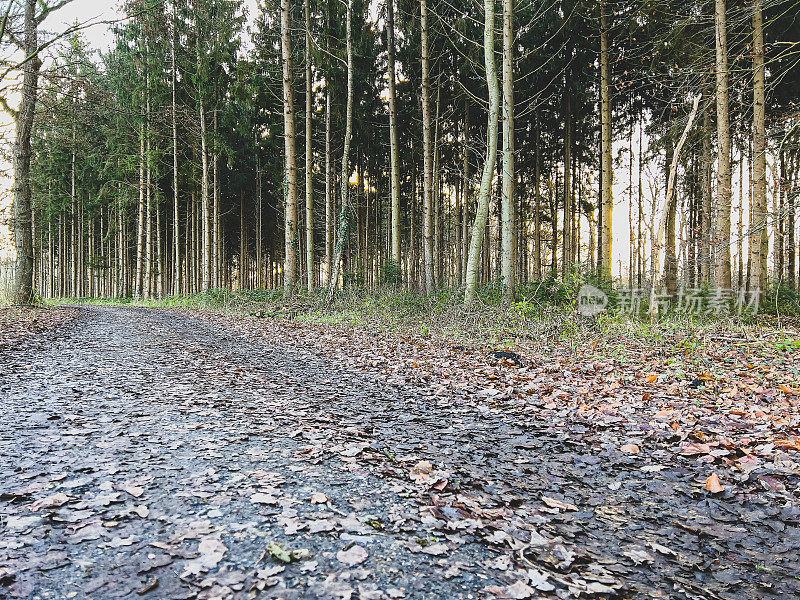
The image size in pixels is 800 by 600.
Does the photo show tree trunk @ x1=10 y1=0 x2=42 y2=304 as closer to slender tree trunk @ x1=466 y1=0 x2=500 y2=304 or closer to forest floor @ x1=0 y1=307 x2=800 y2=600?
forest floor @ x1=0 y1=307 x2=800 y2=600

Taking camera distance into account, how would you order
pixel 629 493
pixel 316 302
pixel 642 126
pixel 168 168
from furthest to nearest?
pixel 168 168 < pixel 642 126 < pixel 316 302 < pixel 629 493

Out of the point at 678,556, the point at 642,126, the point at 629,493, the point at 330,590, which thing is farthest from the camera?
the point at 642,126

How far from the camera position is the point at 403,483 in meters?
2.79

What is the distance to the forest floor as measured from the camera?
1.86 meters

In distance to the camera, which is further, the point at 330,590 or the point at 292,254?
the point at 292,254

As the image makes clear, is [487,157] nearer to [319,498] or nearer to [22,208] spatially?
[319,498]

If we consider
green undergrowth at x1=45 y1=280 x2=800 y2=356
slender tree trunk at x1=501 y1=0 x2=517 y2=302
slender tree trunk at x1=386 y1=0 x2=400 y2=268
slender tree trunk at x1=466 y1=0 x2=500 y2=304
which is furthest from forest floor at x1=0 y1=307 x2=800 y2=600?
slender tree trunk at x1=386 y1=0 x2=400 y2=268

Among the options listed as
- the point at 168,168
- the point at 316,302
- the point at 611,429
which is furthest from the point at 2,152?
the point at 611,429

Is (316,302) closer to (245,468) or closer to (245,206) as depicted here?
(245,468)

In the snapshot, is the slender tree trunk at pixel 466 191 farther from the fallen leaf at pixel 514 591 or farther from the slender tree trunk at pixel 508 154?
the fallen leaf at pixel 514 591

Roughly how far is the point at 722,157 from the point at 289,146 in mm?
12560

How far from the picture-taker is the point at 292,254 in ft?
50.6

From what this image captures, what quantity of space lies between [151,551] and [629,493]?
2.80 metres

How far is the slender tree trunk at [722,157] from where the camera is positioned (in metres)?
9.95
